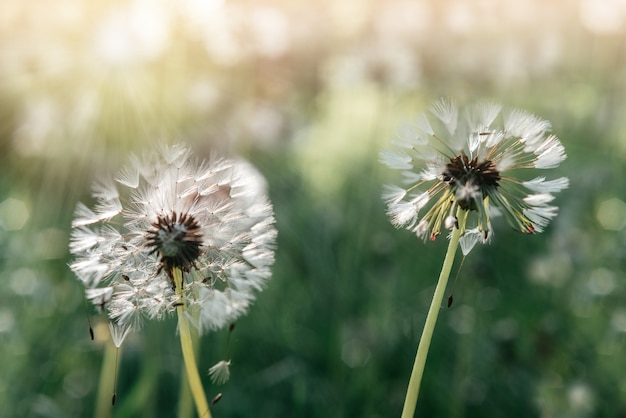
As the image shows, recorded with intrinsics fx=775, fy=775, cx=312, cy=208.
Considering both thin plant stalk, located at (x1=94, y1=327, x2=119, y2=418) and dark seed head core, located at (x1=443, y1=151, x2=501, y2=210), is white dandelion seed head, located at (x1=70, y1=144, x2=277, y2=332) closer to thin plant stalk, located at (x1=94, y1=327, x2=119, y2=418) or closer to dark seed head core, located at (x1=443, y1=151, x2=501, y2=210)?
dark seed head core, located at (x1=443, y1=151, x2=501, y2=210)

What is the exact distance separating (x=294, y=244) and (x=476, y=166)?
2.64 metres

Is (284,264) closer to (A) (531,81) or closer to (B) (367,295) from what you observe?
(B) (367,295)

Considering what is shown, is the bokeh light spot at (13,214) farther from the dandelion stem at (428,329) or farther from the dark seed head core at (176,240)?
the dandelion stem at (428,329)

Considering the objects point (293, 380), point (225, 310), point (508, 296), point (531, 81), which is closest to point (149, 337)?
point (293, 380)

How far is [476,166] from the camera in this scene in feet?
3.07

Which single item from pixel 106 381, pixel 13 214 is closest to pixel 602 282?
pixel 106 381

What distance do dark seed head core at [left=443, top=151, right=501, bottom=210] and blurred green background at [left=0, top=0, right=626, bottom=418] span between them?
1.03m

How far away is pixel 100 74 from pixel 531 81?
139 inches

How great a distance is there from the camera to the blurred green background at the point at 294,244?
Answer: 2443mm

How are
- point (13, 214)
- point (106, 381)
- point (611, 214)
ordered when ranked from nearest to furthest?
point (106, 381), point (611, 214), point (13, 214)

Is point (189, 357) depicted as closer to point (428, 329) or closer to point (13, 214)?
point (428, 329)

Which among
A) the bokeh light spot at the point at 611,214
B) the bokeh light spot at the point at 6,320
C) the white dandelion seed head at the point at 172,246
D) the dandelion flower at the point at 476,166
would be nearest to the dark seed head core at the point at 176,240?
the white dandelion seed head at the point at 172,246

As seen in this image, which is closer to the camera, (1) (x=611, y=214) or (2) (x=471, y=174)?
(2) (x=471, y=174)

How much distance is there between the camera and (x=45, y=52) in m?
3.95
